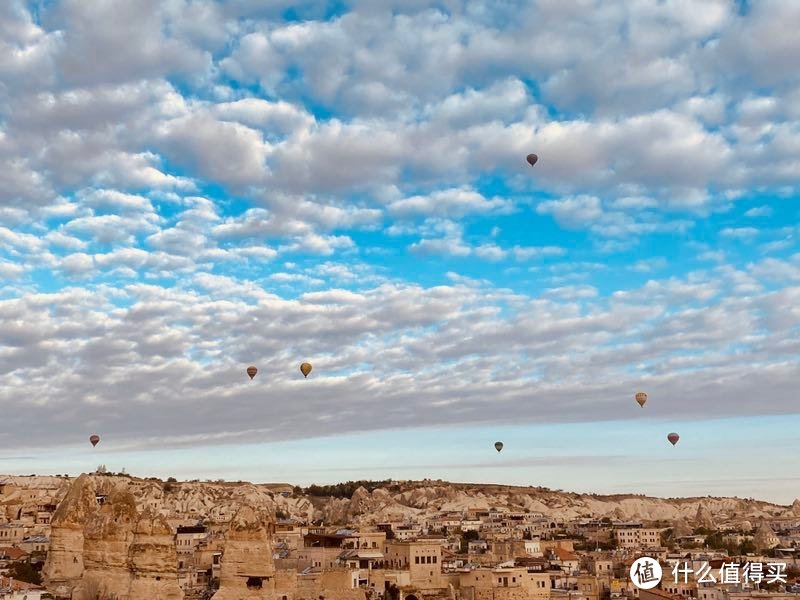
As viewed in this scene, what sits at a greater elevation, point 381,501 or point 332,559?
point 381,501

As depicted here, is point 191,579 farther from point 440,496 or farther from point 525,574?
point 440,496

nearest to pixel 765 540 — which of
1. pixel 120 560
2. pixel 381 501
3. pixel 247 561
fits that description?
pixel 381 501

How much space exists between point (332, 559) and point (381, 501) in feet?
241

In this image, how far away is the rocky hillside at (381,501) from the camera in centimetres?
10366

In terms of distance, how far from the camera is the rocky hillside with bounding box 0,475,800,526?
103662mm

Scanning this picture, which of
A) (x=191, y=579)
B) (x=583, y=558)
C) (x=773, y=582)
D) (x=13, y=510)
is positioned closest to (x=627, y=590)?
(x=773, y=582)

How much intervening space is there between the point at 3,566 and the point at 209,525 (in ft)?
106

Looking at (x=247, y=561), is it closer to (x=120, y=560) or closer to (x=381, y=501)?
(x=120, y=560)

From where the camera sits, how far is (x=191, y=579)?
45.7 m

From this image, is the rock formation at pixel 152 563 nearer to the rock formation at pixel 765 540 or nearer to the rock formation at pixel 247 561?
the rock formation at pixel 247 561

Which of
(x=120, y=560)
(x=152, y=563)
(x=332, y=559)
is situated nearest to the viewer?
(x=152, y=563)

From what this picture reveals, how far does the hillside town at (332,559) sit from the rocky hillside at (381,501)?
5.11m

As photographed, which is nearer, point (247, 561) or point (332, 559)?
point (247, 561)

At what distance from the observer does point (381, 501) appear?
4820 inches
